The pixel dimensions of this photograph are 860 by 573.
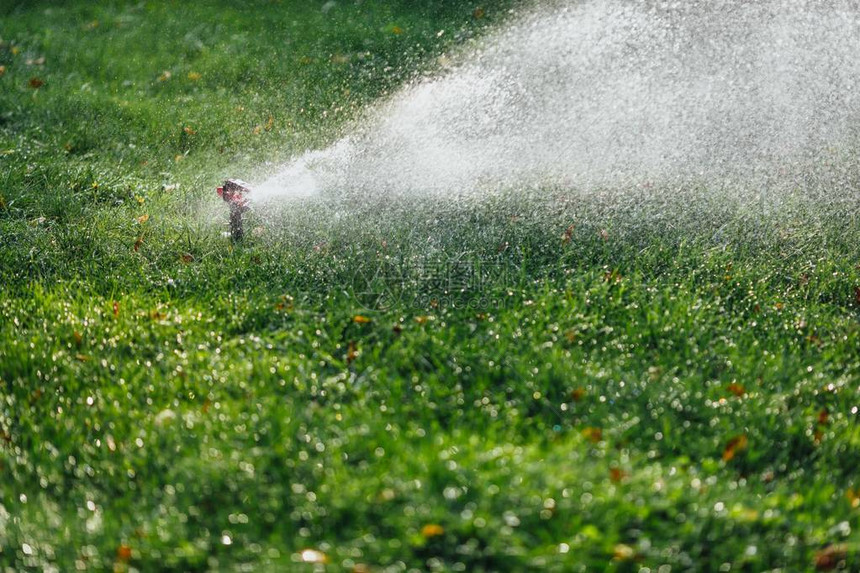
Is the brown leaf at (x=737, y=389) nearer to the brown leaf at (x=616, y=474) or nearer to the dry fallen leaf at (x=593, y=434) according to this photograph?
the dry fallen leaf at (x=593, y=434)

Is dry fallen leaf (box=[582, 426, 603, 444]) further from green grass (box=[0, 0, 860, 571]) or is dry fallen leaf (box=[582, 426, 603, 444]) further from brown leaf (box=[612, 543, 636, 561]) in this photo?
brown leaf (box=[612, 543, 636, 561])

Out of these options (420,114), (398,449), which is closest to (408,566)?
(398,449)

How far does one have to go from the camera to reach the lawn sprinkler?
4238 mm

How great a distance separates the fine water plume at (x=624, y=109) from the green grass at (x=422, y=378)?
1.40 ft

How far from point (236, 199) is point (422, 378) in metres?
1.68

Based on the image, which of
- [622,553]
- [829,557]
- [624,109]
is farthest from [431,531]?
[624,109]

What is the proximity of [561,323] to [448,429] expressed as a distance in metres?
0.94

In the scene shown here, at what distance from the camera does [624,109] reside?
6.09 meters

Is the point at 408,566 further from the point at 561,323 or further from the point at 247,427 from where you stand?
the point at 561,323

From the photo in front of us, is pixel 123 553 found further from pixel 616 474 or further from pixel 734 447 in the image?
pixel 734 447

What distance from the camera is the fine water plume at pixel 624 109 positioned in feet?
17.5

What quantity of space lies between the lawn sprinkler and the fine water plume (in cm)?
81

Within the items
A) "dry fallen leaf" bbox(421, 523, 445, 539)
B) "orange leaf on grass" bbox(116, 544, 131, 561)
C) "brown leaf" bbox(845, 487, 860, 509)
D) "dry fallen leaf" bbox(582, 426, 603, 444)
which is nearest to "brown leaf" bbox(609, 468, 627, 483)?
"dry fallen leaf" bbox(582, 426, 603, 444)

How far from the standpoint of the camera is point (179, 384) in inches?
124
